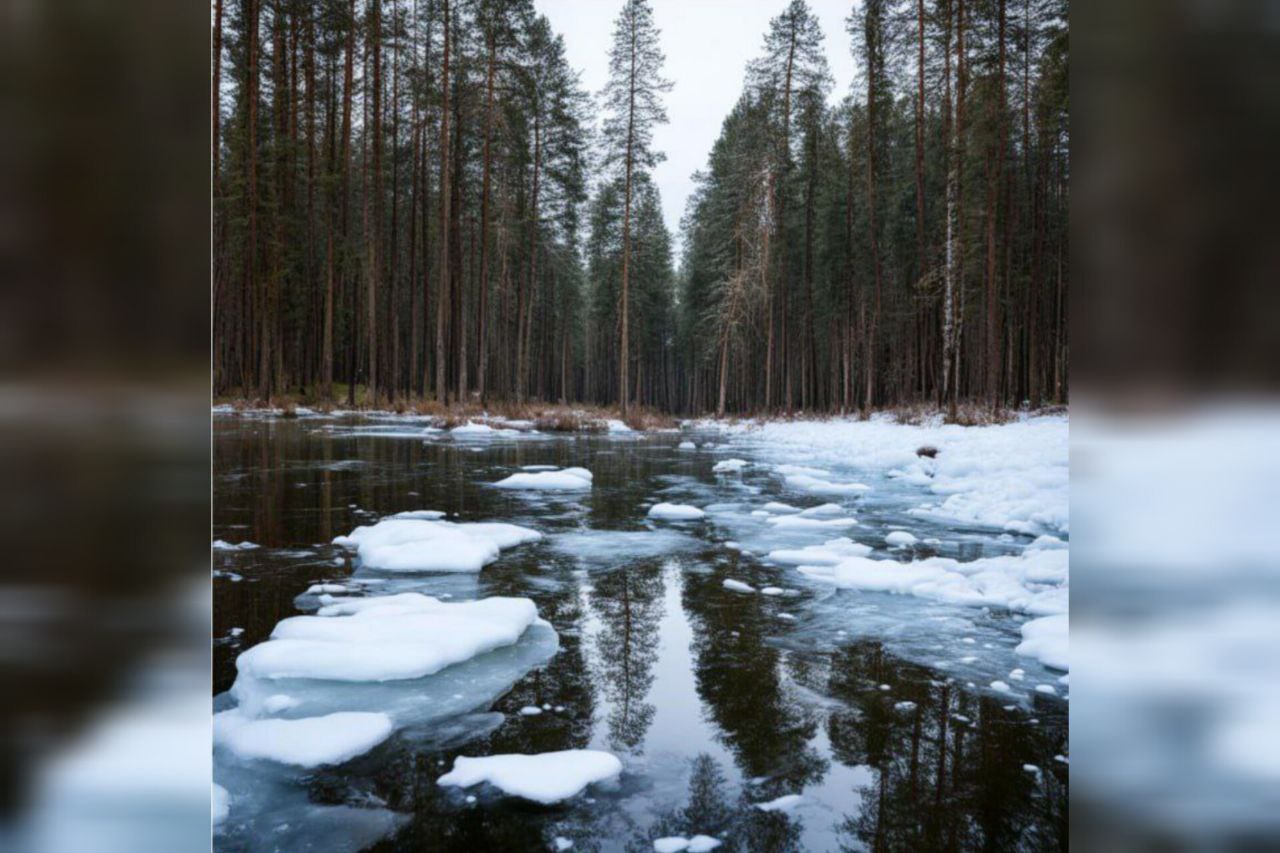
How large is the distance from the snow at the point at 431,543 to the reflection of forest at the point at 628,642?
939mm

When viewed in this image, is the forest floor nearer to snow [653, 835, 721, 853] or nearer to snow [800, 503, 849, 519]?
snow [800, 503, 849, 519]

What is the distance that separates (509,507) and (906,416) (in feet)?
48.9

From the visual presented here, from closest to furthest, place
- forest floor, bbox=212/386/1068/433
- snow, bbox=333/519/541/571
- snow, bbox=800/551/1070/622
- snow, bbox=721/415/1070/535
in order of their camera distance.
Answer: snow, bbox=800/551/1070/622 < snow, bbox=333/519/541/571 < snow, bbox=721/415/1070/535 < forest floor, bbox=212/386/1068/433

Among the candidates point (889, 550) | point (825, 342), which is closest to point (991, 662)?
point (889, 550)

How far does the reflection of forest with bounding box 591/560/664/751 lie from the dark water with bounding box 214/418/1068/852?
0.01m

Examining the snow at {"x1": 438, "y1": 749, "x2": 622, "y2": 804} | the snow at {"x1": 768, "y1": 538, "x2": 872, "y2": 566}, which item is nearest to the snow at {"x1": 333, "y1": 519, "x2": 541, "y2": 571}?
the snow at {"x1": 768, "y1": 538, "x2": 872, "y2": 566}

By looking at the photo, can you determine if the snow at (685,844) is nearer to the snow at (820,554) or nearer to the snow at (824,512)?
the snow at (820,554)

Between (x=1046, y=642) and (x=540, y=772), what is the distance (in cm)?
253

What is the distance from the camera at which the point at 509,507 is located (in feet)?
22.8

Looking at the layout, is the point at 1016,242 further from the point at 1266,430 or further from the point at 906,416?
the point at 1266,430

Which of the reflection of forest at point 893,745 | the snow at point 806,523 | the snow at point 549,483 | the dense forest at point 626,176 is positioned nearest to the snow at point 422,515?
the snow at point 549,483

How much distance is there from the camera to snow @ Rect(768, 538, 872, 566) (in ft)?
16.1

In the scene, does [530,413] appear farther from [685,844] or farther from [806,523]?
[685,844]

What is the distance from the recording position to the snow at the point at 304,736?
2098 millimetres
